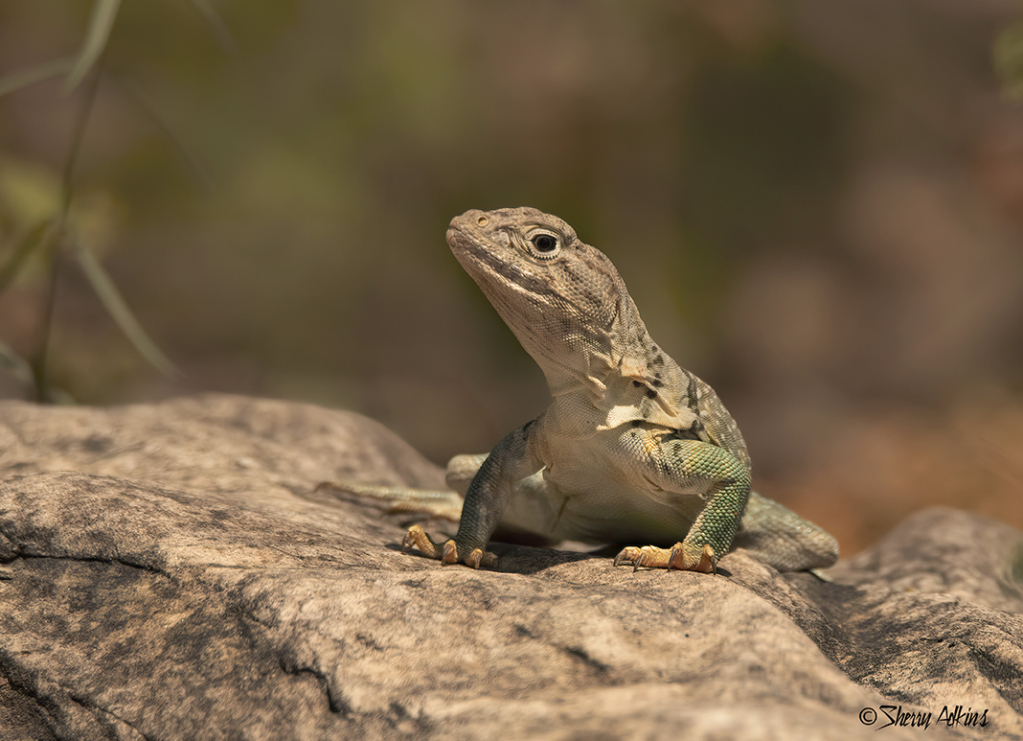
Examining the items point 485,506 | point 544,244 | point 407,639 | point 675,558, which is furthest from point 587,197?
point 407,639

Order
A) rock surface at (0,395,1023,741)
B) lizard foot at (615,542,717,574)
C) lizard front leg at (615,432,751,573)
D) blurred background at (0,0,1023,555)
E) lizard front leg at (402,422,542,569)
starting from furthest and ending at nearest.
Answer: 1. blurred background at (0,0,1023,555)
2. lizard front leg at (402,422,542,569)
3. lizard front leg at (615,432,751,573)
4. lizard foot at (615,542,717,574)
5. rock surface at (0,395,1023,741)

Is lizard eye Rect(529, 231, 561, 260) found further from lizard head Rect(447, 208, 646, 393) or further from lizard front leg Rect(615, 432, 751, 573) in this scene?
lizard front leg Rect(615, 432, 751, 573)

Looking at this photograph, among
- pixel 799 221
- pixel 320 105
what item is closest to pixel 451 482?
pixel 320 105

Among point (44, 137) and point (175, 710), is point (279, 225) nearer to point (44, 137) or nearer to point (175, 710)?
point (44, 137)

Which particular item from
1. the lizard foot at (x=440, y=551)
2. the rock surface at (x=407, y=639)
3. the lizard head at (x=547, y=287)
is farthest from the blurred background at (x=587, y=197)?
the rock surface at (x=407, y=639)

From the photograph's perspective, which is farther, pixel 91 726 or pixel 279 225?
pixel 279 225

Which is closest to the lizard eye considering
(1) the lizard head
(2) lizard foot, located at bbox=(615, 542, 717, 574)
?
(1) the lizard head

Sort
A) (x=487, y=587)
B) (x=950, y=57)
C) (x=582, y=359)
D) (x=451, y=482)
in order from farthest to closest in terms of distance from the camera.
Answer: (x=950, y=57) < (x=451, y=482) < (x=582, y=359) < (x=487, y=587)
